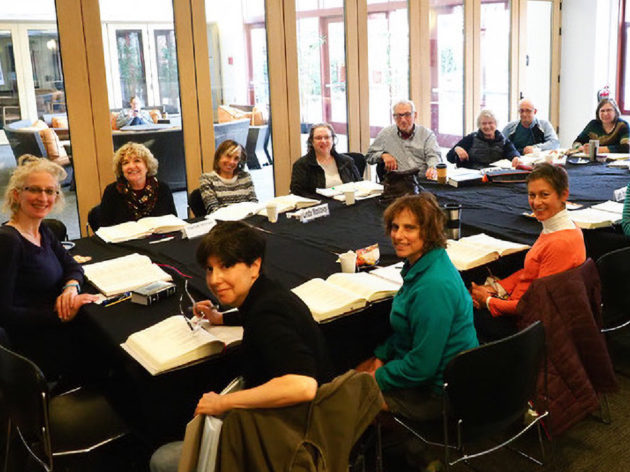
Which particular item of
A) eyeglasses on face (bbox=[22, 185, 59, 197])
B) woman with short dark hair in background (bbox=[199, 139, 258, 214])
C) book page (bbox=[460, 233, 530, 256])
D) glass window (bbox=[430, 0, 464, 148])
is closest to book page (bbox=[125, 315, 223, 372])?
eyeglasses on face (bbox=[22, 185, 59, 197])

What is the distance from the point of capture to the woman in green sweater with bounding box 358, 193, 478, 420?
2.13 metres

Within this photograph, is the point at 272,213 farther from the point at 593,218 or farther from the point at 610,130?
the point at 610,130

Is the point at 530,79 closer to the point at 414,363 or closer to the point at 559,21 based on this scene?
the point at 559,21

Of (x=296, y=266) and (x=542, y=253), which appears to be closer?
(x=542, y=253)

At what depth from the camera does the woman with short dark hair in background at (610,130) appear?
596 centimetres

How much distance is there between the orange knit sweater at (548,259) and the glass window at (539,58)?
256 inches

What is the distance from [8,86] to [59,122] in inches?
16.8

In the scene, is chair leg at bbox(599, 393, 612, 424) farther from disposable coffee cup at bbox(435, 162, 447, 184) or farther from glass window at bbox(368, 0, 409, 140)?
glass window at bbox(368, 0, 409, 140)

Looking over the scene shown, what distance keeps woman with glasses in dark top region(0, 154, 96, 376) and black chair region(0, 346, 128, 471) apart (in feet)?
0.93

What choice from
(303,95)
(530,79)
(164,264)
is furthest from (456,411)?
(530,79)

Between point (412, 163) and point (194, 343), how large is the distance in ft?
12.5

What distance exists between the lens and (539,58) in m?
8.89

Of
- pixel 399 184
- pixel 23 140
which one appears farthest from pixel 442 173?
pixel 23 140

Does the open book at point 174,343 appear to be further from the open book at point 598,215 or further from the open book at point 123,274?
the open book at point 598,215
